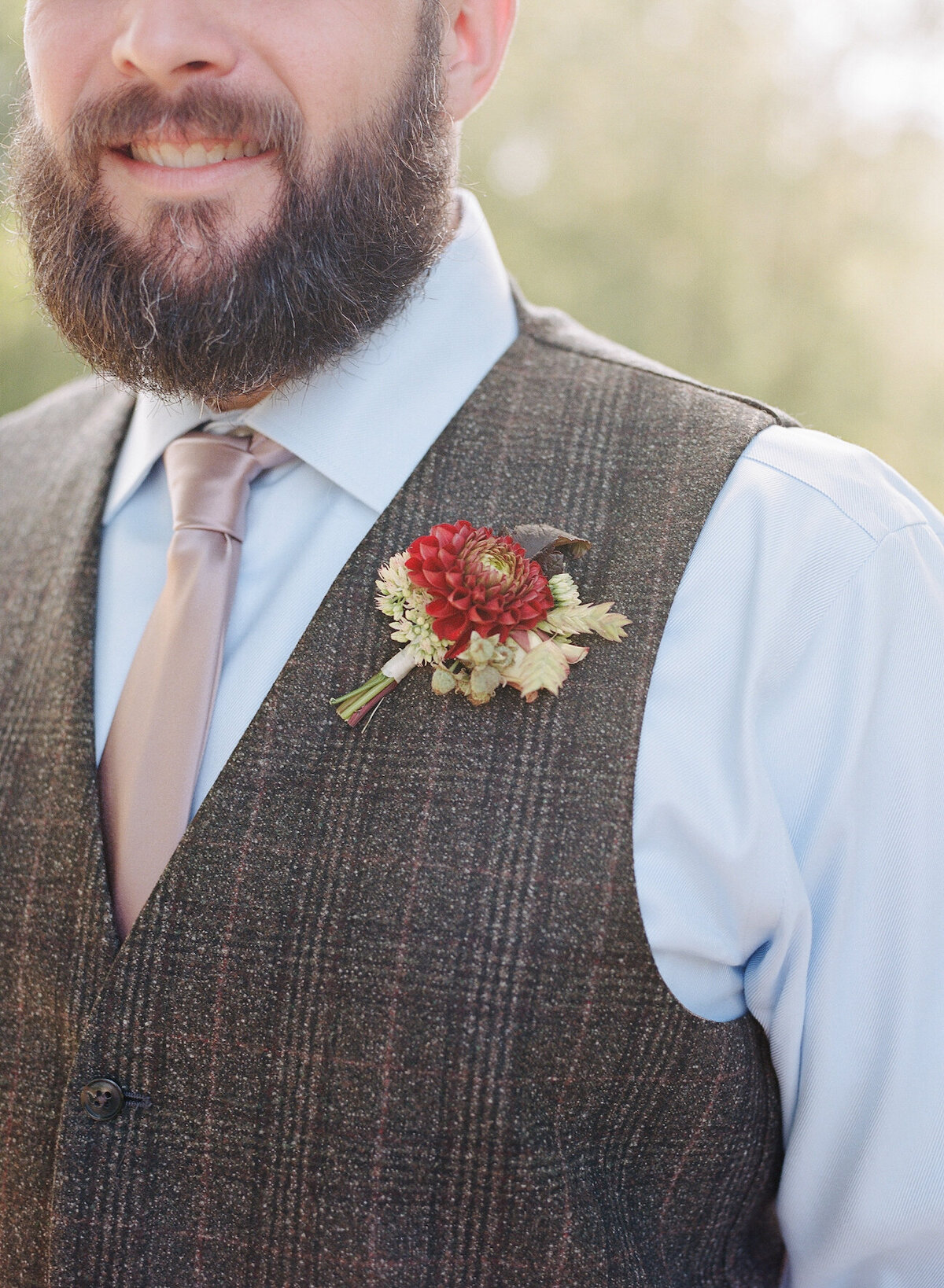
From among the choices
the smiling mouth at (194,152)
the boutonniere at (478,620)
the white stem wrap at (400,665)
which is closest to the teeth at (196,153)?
the smiling mouth at (194,152)

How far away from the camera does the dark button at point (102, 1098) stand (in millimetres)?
1136

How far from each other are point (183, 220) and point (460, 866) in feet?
2.59

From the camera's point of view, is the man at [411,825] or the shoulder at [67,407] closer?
the man at [411,825]

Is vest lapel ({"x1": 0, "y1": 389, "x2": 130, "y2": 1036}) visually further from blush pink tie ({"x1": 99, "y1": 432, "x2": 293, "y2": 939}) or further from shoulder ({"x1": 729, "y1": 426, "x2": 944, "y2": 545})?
shoulder ({"x1": 729, "y1": 426, "x2": 944, "y2": 545})

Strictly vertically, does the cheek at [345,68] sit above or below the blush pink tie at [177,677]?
above

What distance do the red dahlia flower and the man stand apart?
0.08 metres

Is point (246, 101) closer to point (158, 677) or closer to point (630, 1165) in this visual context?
point (158, 677)

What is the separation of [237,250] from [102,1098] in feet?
3.05

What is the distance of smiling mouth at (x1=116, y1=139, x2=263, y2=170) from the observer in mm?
1265

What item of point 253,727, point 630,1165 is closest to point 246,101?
point 253,727

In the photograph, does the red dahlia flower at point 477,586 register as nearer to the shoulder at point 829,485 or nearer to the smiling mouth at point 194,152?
the shoulder at point 829,485

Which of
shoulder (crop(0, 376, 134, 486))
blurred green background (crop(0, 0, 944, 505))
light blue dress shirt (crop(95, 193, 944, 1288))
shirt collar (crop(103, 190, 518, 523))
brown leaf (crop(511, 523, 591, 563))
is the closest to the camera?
light blue dress shirt (crop(95, 193, 944, 1288))

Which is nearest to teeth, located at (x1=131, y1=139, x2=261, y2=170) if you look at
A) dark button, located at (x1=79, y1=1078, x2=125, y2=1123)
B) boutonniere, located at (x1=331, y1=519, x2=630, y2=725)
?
boutonniere, located at (x1=331, y1=519, x2=630, y2=725)

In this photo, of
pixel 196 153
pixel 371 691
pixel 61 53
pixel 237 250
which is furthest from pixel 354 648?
pixel 61 53
